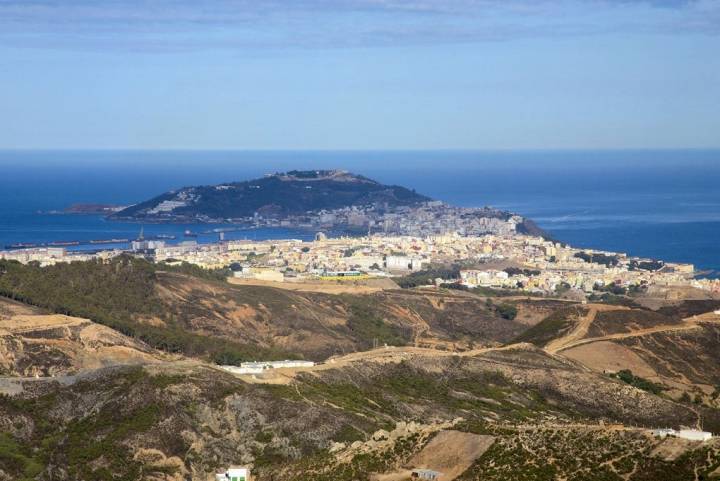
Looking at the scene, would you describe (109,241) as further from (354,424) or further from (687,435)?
(687,435)

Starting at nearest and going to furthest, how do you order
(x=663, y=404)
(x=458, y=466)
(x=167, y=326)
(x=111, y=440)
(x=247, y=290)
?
1. (x=458, y=466)
2. (x=111, y=440)
3. (x=663, y=404)
4. (x=167, y=326)
5. (x=247, y=290)

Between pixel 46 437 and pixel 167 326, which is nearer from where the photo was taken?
pixel 46 437

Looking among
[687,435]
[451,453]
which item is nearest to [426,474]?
[451,453]

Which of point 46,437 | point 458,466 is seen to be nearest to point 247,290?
point 46,437

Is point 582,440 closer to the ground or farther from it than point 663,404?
farther from it

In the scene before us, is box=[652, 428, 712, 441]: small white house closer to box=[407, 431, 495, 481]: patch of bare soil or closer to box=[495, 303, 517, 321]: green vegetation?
box=[407, 431, 495, 481]: patch of bare soil

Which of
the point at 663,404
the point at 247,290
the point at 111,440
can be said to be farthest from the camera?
the point at 247,290

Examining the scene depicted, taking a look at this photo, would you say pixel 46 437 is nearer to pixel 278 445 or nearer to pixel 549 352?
pixel 278 445

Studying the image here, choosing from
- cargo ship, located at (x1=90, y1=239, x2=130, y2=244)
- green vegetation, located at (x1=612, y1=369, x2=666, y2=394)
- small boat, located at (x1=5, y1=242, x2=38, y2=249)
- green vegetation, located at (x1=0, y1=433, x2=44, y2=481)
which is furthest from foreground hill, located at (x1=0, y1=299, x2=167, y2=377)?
cargo ship, located at (x1=90, y1=239, x2=130, y2=244)
